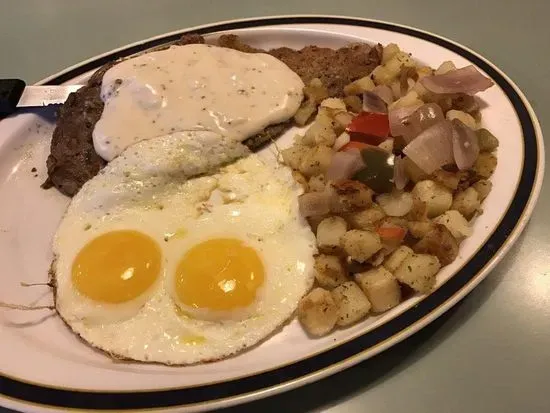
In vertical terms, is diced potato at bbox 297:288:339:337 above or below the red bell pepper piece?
below

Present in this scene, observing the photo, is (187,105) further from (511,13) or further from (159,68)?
(511,13)

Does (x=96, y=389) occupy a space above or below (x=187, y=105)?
below

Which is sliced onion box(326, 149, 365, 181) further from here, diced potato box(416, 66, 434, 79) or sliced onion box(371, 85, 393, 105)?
diced potato box(416, 66, 434, 79)

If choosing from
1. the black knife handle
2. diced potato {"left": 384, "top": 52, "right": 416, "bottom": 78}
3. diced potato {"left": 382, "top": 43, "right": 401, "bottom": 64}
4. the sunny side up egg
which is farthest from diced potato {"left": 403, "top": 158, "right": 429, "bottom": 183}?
the black knife handle

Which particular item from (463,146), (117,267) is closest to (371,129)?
(463,146)

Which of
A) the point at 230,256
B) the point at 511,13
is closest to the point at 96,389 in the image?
the point at 230,256

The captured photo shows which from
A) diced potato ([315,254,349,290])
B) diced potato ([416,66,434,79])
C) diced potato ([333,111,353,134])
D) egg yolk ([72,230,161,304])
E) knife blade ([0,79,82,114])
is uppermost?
diced potato ([416,66,434,79])
